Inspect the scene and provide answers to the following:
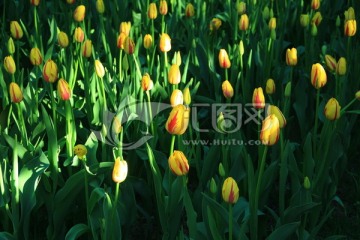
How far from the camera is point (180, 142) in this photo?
1.92 metres

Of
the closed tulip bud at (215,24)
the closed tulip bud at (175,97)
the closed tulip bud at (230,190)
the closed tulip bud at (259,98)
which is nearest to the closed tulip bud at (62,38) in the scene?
the closed tulip bud at (175,97)

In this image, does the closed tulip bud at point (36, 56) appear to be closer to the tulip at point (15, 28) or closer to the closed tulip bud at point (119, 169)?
the tulip at point (15, 28)

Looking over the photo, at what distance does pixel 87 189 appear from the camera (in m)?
1.84

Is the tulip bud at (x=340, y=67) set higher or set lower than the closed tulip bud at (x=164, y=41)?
lower

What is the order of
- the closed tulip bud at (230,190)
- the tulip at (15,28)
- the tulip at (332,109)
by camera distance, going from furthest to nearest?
the tulip at (15,28) → the tulip at (332,109) → the closed tulip bud at (230,190)

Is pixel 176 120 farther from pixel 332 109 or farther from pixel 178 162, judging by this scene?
pixel 332 109

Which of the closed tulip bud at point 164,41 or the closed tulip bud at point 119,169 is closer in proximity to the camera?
the closed tulip bud at point 119,169

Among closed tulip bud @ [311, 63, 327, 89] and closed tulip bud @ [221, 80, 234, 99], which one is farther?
closed tulip bud @ [221, 80, 234, 99]

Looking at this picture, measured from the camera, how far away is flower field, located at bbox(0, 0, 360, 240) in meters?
1.79

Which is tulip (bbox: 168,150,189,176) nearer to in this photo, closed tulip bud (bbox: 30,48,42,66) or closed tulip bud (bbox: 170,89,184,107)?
closed tulip bud (bbox: 170,89,184,107)

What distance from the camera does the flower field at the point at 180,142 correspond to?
1.79 metres

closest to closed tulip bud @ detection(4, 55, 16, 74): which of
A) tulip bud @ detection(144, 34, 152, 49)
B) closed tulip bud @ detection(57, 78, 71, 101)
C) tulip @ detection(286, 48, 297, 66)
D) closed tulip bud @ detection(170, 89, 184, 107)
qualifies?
closed tulip bud @ detection(57, 78, 71, 101)

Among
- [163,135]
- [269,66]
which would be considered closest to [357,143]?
[269,66]

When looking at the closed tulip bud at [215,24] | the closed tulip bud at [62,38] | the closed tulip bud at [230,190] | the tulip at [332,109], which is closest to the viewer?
the closed tulip bud at [230,190]
